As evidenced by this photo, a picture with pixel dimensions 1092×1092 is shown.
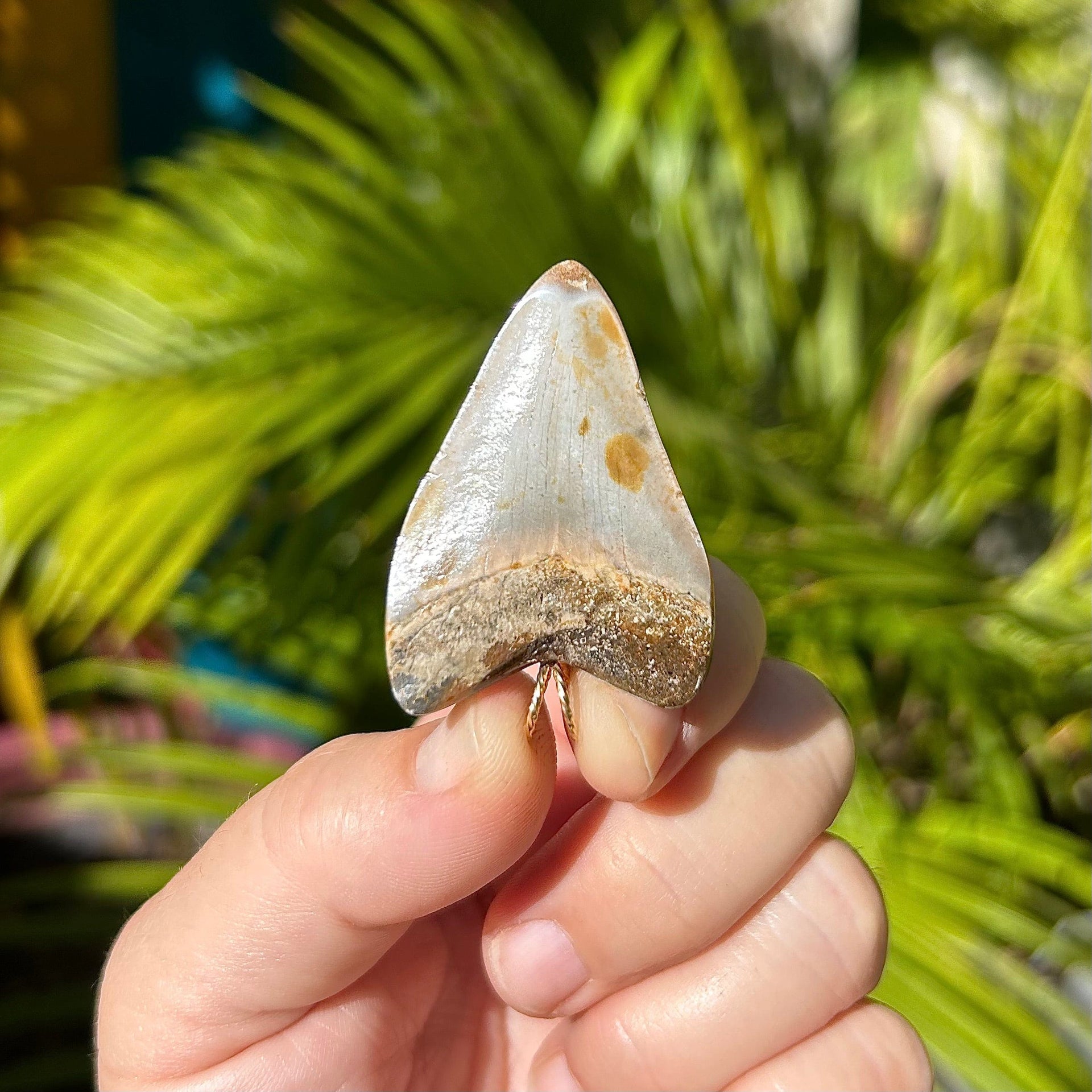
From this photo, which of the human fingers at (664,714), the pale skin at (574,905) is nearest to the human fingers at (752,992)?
the pale skin at (574,905)

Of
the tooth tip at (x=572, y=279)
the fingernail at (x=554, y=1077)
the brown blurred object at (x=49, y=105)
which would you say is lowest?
the fingernail at (x=554, y=1077)

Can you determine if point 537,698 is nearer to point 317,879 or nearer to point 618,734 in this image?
point 618,734

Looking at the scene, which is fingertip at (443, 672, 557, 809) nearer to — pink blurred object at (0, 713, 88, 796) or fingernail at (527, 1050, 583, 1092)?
fingernail at (527, 1050, 583, 1092)

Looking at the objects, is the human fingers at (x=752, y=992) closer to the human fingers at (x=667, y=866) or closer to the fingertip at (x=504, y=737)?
the human fingers at (x=667, y=866)

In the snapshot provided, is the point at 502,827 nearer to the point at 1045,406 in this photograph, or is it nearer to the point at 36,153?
the point at 1045,406

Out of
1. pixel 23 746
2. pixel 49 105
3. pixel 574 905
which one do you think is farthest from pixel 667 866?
pixel 49 105

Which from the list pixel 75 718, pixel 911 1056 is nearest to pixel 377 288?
pixel 75 718
